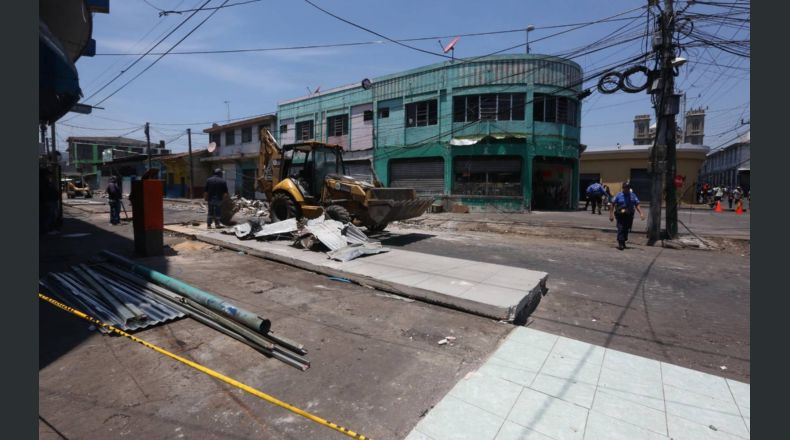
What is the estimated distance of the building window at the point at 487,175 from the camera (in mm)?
20814

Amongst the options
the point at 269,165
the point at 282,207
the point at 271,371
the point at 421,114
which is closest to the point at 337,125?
the point at 421,114

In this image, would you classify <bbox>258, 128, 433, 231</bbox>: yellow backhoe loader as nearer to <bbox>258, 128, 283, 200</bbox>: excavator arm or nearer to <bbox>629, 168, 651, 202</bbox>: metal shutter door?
<bbox>258, 128, 283, 200</bbox>: excavator arm

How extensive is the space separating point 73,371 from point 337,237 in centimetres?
503

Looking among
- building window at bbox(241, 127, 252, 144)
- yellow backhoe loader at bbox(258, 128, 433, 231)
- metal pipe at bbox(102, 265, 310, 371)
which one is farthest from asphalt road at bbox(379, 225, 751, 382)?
building window at bbox(241, 127, 252, 144)

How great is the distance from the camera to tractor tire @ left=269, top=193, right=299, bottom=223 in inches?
413

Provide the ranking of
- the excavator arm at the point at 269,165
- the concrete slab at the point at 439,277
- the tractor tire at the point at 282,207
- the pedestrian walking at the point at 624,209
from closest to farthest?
the concrete slab at the point at 439,277 < the pedestrian walking at the point at 624,209 < the tractor tire at the point at 282,207 < the excavator arm at the point at 269,165

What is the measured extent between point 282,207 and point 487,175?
44.9ft

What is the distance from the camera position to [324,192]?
1045 centimetres

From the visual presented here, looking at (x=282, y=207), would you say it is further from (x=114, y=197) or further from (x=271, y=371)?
(x=271, y=371)

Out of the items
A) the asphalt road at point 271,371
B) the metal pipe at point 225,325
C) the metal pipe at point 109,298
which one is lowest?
the asphalt road at point 271,371

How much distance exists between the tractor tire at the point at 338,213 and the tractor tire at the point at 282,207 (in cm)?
129

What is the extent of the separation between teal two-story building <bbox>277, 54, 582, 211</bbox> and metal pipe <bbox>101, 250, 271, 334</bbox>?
17.1 metres

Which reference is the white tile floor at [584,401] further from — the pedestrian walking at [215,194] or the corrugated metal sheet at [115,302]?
the pedestrian walking at [215,194]

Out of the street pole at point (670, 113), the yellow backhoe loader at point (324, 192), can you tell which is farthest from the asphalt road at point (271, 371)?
the street pole at point (670, 113)
